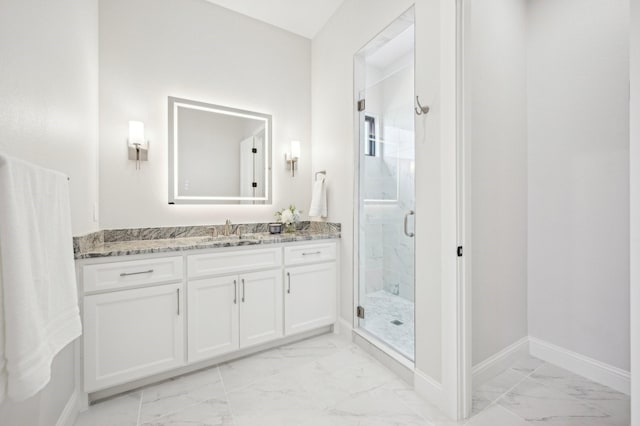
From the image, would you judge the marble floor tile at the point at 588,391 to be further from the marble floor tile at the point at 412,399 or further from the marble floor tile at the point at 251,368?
the marble floor tile at the point at 251,368

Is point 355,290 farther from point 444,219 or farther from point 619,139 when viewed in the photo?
point 619,139

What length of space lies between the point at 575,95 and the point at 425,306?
1.76 m

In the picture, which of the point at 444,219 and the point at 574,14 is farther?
the point at 574,14

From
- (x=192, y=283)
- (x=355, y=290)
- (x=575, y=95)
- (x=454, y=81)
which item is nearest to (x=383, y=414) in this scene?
(x=355, y=290)

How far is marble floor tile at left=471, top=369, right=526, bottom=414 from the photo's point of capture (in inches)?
63.8

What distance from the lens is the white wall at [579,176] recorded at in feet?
5.66

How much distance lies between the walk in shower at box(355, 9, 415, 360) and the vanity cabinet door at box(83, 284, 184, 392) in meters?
1.43

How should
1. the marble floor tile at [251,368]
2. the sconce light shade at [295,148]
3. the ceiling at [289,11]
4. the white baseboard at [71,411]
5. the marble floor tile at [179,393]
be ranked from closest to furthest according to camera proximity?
the white baseboard at [71,411]
the marble floor tile at [179,393]
the marble floor tile at [251,368]
the ceiling at [289,11]
the sconce light shade at [295,148]

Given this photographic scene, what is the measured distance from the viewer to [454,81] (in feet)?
4.82

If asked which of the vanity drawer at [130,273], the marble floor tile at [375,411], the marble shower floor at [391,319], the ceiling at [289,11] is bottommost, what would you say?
the marble floor tile at [375,411]

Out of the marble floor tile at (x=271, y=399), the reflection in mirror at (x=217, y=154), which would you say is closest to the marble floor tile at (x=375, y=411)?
the marble floor tile at (x=271, y=399)

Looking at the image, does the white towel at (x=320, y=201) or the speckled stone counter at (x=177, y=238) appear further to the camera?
the white towel at (x=320, y=201)

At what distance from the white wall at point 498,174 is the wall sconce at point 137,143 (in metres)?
2.38

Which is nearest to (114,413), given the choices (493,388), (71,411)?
(71,411)
